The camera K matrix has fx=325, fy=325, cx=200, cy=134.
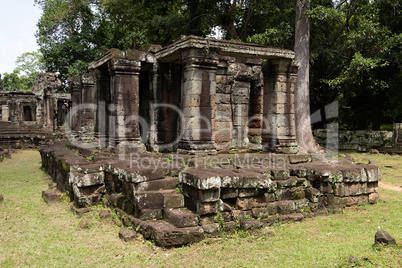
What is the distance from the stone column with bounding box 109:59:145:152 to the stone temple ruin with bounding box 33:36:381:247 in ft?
0.09

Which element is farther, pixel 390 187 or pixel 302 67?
pixel 302 67

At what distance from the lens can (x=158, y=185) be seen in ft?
18.7

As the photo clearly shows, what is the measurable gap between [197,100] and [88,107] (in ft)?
20.5

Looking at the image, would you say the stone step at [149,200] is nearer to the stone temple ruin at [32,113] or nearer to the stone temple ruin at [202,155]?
the stone temple ruin at [202,155]

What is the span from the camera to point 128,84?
8469 mm

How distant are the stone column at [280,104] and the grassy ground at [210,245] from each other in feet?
8.43

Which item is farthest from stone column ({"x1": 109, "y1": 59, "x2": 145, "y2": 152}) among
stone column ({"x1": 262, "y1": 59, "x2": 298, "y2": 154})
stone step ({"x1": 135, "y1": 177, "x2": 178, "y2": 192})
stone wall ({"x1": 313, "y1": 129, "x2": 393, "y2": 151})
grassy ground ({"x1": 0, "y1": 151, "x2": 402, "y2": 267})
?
stone wall ({"x1": 313, "y1": 129, "x2": 393, "y2": 151})

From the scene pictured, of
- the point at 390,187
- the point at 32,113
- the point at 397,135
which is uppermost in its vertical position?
the point at 32,113

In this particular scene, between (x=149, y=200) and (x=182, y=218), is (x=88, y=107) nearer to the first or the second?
(x=149, y=200)

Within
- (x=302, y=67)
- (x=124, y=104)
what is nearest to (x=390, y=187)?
(x=302, y=67)

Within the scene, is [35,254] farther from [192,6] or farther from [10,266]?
[192,6]

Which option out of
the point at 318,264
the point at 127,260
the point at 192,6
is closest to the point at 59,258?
the point at 127,260

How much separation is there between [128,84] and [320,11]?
26.9 ft

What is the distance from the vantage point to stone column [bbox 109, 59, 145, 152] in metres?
8.36
